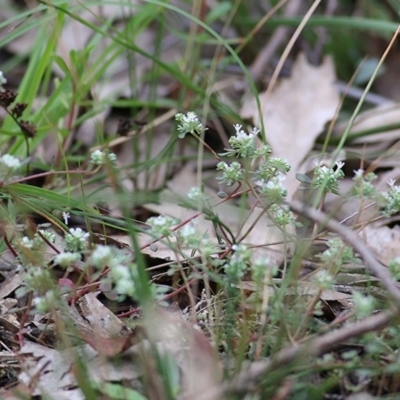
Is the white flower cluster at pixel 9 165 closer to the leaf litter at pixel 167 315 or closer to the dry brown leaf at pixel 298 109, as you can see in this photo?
the leaf litter at pixel 167 315

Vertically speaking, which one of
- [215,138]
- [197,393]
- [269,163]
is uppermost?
[269,163]

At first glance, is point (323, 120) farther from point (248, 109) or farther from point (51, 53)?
point (51, 53)

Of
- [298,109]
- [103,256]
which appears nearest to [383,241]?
[298,109]

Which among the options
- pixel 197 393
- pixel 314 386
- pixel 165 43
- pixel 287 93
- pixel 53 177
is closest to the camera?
pixel 197 393

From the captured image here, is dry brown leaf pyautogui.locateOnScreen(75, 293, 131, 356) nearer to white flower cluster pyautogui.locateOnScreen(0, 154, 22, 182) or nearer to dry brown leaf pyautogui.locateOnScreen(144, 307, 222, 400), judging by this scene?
dry brown leaf pyautogui.locateOnScreen(144, 307, 222, 400)

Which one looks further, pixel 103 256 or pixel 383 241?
pixel 383 241

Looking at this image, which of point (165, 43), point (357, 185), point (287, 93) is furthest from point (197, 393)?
point (165, 43)

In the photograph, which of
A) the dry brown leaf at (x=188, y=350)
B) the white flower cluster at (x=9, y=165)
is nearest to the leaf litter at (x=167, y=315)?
the dry brown leaf at (x=188, y=350)

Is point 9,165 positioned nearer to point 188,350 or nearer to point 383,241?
point 188,350
